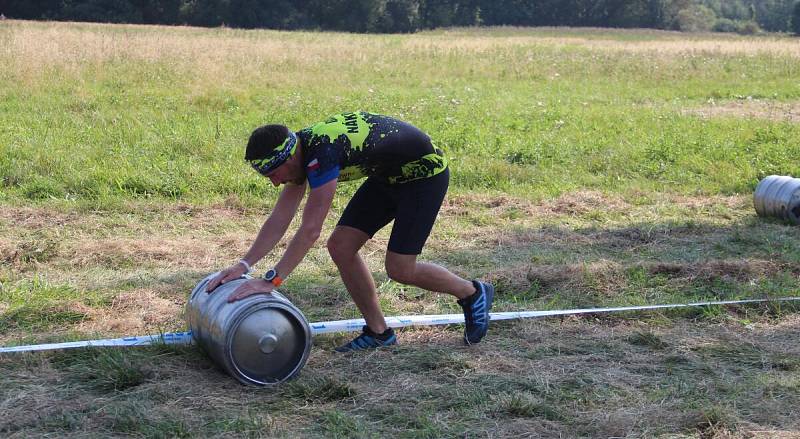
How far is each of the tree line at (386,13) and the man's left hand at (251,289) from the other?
Answer: 46.7m

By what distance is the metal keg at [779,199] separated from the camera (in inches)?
358

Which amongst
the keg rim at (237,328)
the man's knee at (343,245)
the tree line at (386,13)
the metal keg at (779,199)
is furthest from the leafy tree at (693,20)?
the keg rim at (237,328)

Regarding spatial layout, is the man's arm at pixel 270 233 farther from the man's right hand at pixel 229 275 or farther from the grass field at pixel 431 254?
the grass field at pixel 431 254

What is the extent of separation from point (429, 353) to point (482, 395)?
744 mm

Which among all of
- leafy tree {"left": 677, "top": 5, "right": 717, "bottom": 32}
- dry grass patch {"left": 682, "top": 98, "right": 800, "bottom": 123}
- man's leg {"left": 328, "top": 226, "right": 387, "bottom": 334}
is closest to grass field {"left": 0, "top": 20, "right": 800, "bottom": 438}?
dry grass patch {"left": 682, "top": 98, "right": 800, "bottom": 123}

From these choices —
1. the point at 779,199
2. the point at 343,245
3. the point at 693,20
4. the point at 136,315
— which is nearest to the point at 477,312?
the point at 343,245

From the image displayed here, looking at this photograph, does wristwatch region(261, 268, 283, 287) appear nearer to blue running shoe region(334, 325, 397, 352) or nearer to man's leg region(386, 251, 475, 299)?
man's leg region(386, 251, 475, 299)

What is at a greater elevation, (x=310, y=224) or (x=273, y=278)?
(x=310, y=224)

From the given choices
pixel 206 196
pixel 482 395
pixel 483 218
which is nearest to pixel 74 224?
pixel 206 196

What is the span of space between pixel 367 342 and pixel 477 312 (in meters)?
0.71

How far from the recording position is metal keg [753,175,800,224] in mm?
9086

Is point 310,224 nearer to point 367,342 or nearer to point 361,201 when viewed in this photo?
point 361,201

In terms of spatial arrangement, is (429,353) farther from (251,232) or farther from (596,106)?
(596,106)

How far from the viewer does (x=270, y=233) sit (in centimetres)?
474
